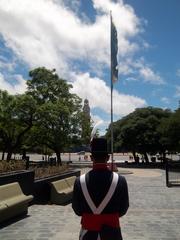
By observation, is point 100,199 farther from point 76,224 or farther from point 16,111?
point 16,111

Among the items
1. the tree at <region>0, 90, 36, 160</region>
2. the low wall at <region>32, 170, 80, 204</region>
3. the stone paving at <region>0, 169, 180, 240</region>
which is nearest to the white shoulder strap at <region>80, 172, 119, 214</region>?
the stone paving at <region>0, 169, 180, 240</region>

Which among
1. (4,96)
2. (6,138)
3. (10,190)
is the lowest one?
(10,190)

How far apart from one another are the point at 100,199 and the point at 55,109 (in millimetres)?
38857

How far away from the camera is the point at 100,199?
4.09 meters

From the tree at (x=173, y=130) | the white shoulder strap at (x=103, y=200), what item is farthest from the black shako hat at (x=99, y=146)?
the tree at (x=173, y=130)

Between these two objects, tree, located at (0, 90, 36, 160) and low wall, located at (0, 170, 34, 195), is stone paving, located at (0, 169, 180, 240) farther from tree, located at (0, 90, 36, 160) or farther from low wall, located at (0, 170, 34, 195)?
tree, located at (0, 90, 36, 160)

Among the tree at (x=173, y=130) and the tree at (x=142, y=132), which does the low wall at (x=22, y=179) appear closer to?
the tree at (x=173, y=130)

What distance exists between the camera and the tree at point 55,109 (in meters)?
43.2

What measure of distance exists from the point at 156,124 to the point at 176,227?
4410cm

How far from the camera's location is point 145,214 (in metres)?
12.2

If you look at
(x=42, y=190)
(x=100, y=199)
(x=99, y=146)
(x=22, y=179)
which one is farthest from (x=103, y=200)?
(x=42, y=190)

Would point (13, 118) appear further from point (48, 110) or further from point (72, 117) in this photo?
point (72, 117)

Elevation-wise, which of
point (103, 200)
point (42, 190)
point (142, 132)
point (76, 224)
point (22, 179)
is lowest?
point (76, 224)

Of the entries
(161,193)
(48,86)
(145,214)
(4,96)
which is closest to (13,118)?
(4,96)
